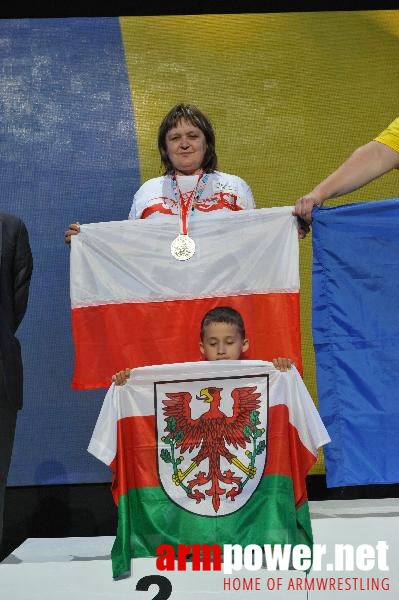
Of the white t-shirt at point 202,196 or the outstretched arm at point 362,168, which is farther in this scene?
the white t-shirt at point 202,196

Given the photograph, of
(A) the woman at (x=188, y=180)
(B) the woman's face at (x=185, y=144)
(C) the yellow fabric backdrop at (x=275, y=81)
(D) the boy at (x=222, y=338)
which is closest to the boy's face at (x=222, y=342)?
(D) the boy at (x=222, y=338)

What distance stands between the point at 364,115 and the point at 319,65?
0.38m

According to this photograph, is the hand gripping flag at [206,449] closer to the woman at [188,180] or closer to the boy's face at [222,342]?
the boy's face at [222,342]

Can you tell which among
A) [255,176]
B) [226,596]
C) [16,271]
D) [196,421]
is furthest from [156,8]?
[226,596]

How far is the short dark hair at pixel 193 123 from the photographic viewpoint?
11.8ft

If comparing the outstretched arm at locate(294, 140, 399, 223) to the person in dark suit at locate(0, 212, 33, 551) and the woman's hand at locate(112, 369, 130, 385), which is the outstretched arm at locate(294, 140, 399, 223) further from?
the person in dark suit at locate(0, 212, 33, 551)

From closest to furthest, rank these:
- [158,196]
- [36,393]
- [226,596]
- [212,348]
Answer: [226,596], [212,348], [158,196], [36,393]

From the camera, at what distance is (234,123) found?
520 centimetres

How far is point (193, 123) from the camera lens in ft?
11.7

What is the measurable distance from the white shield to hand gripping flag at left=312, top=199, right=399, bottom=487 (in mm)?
318

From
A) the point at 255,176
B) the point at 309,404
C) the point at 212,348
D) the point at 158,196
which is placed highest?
the point at 255,176

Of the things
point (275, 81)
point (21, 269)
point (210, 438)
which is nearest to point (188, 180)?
point (21, 269)

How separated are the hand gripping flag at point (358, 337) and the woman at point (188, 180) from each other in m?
0.40

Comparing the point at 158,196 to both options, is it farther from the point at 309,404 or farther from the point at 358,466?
the point at 358,466
